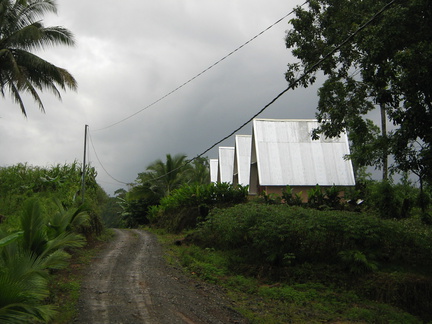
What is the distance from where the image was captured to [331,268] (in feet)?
34.0

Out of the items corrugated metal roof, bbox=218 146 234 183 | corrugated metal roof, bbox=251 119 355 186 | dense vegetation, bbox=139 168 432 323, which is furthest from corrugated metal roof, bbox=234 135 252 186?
dense vegetation, bbox=139 168 432 323

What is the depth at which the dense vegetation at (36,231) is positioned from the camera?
15.0 feet

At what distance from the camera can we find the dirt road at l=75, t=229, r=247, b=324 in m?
6.90

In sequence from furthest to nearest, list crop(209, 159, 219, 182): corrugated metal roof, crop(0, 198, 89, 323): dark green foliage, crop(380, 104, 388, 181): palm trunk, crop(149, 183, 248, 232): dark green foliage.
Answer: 1. crop(209, 159, 219, 182): corrugated metal roof
2. crop(149, 183, 248, 232): dark green foliage
3. crop(380, 104, 388, 181): palm trunk
4. crop(0, 198, 89, 323): dark green foliage

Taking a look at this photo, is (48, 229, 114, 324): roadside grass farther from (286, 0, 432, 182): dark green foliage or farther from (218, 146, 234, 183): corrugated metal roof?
(218, 146, 234, 183): corrugated metal roof

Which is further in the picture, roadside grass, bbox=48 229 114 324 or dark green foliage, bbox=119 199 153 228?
dark green foliage, bbox=119 199 153 228

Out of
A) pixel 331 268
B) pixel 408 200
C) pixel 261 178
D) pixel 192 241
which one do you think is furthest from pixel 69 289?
pixel 261 178

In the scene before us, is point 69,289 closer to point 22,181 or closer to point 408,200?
point 22,181

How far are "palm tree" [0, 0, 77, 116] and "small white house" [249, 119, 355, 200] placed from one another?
12021 millimetres

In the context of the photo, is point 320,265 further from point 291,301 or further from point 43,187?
point 43,187

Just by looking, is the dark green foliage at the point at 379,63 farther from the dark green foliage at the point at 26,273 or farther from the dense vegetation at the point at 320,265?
the dark green foliage at the point at 26,273

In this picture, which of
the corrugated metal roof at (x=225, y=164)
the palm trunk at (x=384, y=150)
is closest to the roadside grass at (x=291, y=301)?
the palm trunk at (x=384, y=150)

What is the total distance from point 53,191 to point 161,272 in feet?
27.6

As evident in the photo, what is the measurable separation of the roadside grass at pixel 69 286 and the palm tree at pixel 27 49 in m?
A: 6.24
